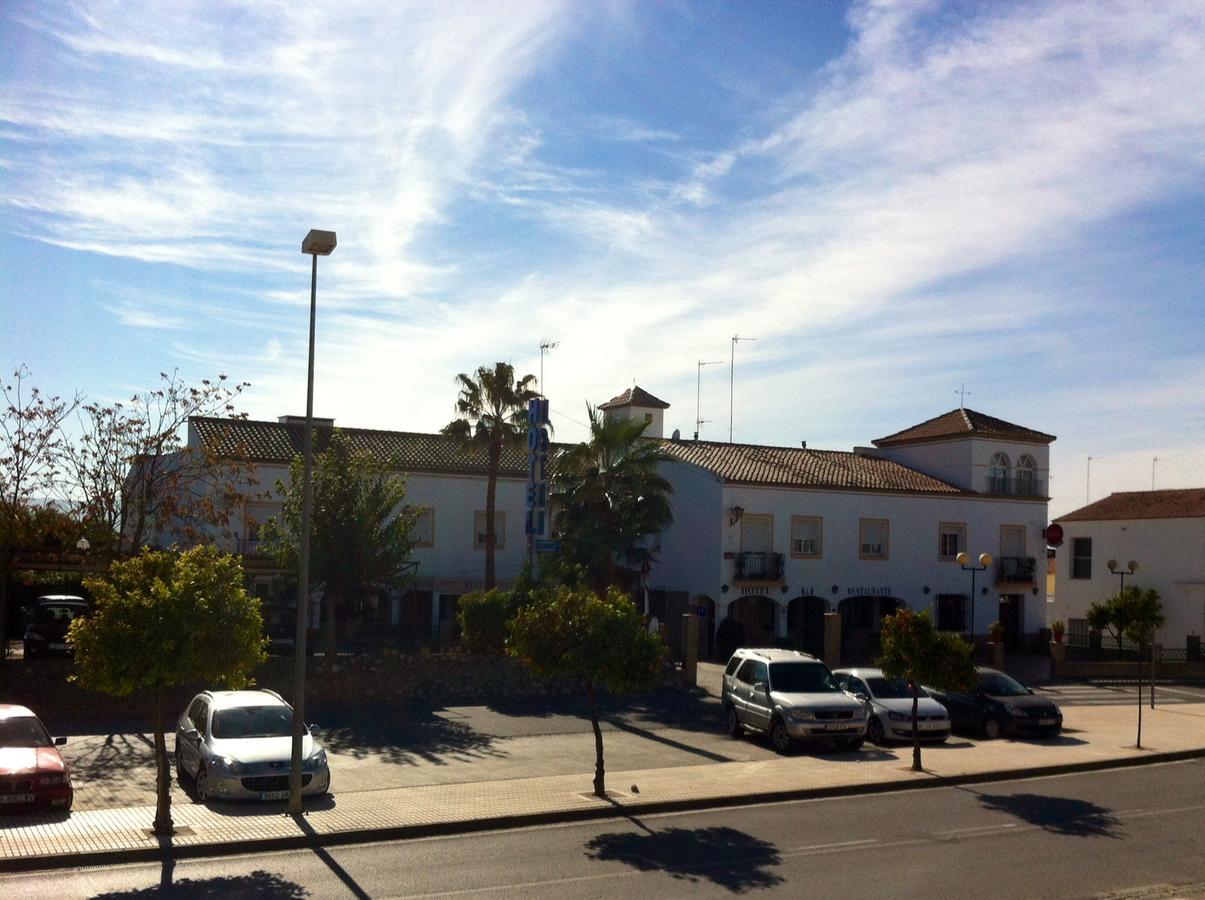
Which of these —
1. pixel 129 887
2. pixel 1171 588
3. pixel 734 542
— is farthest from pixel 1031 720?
pixel 1171 588

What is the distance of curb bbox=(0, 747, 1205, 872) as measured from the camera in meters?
13.2

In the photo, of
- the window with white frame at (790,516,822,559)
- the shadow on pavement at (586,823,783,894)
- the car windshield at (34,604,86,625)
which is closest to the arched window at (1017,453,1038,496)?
the window with white frame at (790,516,822,559)

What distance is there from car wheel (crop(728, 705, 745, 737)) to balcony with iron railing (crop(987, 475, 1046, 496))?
91.0 ft

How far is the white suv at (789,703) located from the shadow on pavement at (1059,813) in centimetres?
414

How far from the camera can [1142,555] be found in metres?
53.8

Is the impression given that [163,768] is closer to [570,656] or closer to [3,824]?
[3,824]

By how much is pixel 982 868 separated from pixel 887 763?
8324 mm

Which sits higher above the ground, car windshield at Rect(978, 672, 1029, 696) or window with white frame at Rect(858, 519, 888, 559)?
window with white frame at Rect(858, 519, 888, 559)

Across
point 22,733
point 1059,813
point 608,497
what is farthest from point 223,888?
point 608,497

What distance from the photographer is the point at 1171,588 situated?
5203 cm

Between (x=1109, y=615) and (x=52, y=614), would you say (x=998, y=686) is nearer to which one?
(x=52, y=614)

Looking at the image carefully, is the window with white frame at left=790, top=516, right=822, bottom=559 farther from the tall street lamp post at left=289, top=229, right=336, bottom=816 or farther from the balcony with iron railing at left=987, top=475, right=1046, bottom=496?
the tall street lamp post at left=289, top=229, right=336, bottom=816

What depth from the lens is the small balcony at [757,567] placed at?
4281cm

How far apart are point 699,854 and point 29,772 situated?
28.8 ft
